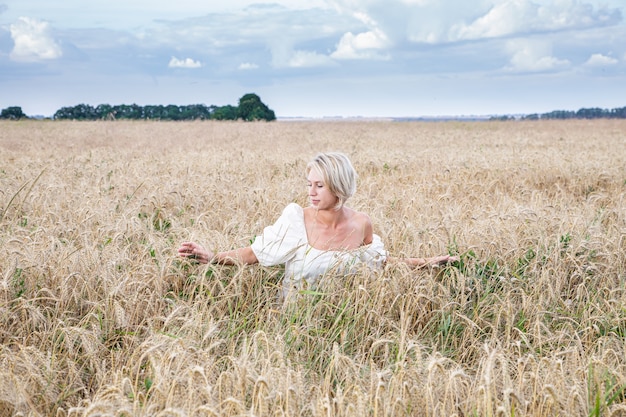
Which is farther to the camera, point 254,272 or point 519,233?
point 519,233

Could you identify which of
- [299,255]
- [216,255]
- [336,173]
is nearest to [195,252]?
[216,255]

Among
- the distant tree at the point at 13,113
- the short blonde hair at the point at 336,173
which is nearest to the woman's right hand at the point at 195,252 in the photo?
the short blonde hair at the point at 336,173

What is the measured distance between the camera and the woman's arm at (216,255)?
393cm

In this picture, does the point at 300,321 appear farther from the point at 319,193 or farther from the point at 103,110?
the point at 103,110

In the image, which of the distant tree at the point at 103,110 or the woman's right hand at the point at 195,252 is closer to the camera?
the woman's right hand at the point at 195,252

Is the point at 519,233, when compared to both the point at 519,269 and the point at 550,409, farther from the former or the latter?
the point at 550,409

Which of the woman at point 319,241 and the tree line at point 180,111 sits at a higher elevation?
the tree line at point 180,111

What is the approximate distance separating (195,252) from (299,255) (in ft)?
2.39

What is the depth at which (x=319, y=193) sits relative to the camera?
13.4 ft

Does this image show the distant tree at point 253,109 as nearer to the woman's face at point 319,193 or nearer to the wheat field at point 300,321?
the wheat field at point 300,321

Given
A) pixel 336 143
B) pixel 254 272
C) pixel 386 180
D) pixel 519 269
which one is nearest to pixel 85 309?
pixel 254 272

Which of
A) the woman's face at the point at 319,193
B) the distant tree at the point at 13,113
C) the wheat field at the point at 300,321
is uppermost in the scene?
the distant tree at the point at 13,113

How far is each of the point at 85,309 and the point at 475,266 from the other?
282 centimetres

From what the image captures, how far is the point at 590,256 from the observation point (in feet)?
15.6
